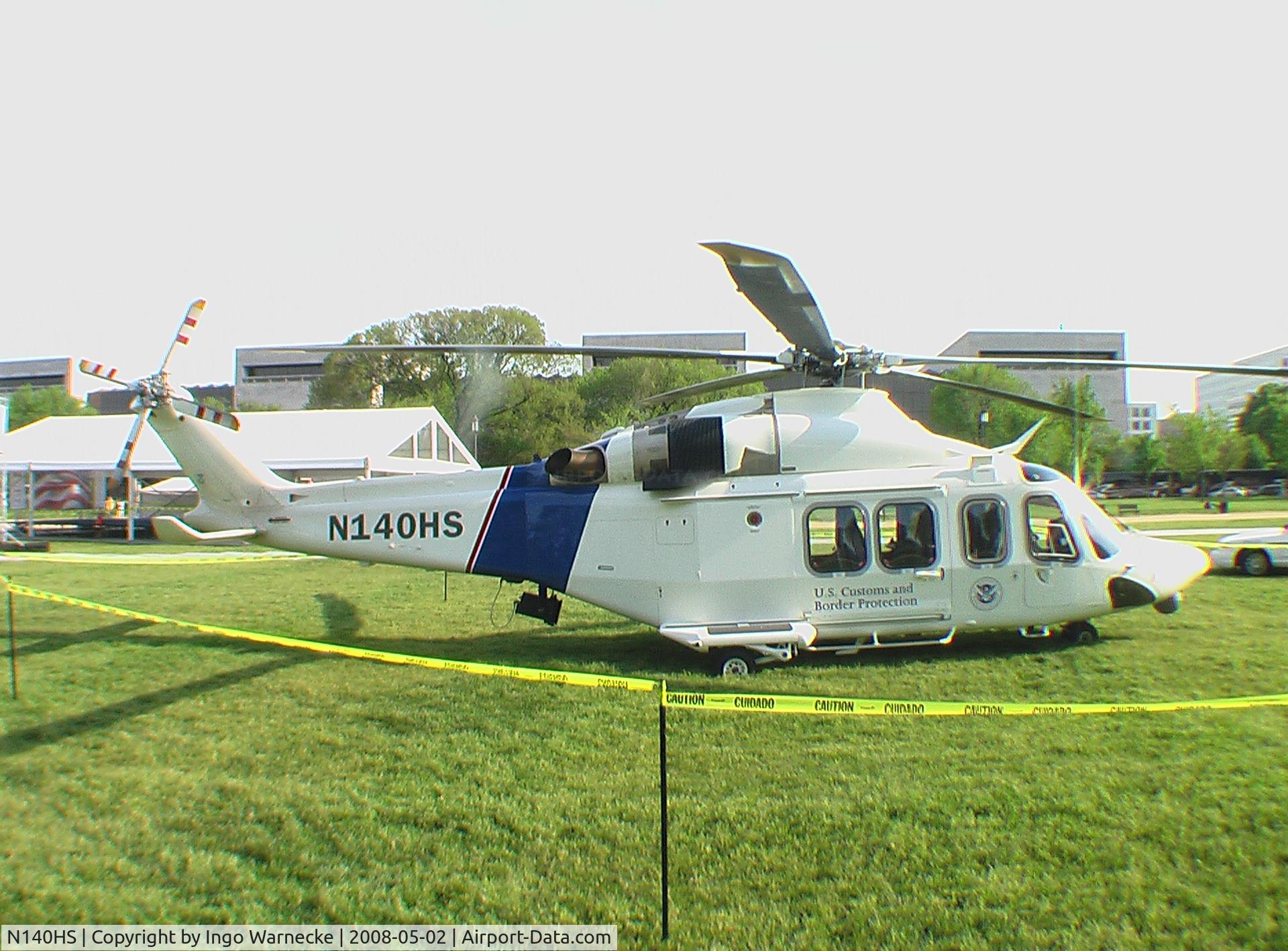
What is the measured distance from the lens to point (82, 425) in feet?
121

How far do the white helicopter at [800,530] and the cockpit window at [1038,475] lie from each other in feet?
0.11

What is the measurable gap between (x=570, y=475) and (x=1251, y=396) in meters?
70.4

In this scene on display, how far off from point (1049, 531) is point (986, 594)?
1032 mm

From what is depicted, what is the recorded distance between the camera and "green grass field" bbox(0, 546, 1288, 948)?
151 inches

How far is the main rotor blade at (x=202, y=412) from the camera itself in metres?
9.67

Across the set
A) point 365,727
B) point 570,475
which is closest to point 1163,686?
point 570,475

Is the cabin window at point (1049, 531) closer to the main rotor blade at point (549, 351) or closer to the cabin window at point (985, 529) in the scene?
the cabin window at point (985, 529)

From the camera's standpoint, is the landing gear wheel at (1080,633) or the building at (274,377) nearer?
the landing gear wheel at (1080,633)

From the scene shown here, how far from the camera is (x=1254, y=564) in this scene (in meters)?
15.4

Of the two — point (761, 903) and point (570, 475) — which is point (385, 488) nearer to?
point (570, 475)

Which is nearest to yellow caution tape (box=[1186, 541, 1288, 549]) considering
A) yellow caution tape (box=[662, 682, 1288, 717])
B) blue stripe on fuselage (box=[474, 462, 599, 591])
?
yellow caution tape (box=[662, 682, 1288, 717])

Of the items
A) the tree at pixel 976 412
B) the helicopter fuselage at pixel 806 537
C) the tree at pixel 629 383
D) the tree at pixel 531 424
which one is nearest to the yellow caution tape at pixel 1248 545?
the helicopter fuselage at pixel 806 537

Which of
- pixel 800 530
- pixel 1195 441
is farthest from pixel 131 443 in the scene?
pixel 1195 441

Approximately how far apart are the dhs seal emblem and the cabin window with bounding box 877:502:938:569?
1.75 feet
